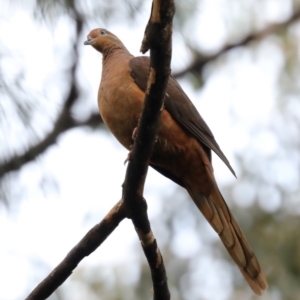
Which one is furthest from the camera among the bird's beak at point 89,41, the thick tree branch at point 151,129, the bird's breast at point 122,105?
the bird's beak at point 89,41

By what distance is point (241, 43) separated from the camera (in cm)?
403

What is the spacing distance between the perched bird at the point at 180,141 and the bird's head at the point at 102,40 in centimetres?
37

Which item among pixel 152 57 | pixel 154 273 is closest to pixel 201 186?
pixel 154 273

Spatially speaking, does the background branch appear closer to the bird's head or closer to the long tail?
the bird's head

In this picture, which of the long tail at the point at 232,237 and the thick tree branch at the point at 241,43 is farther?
the thick tree branch at the point at 241,43

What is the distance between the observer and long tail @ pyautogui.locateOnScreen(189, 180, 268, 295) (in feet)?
9.59

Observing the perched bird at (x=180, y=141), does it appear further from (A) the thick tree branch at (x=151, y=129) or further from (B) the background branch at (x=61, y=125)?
(A) the thick tree branch at (x=151, y=129)

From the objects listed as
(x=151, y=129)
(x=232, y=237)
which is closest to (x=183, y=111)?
(x=232, y=237)

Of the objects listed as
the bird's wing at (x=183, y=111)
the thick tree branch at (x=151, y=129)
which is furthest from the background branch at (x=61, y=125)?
the thick tree branch at (x=151, y=129)

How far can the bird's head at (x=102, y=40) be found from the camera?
3561 millimetres

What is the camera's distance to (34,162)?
303 cm

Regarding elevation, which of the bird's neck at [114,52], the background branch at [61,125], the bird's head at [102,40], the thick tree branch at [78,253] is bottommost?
the thick tree branch at [78,253]

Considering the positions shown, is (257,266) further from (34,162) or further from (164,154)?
(34,162)

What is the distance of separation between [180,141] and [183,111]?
0.14m
